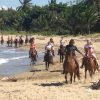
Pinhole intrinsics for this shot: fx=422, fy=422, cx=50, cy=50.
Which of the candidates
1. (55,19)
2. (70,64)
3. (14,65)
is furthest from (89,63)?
(55,19)

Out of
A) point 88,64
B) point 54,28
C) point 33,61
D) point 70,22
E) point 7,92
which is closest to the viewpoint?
point 7,92

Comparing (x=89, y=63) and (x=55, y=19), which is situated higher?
(x=55, y=19)

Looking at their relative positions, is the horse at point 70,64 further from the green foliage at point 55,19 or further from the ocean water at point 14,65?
the green foliage at point 55,19

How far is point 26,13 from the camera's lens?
10288cm

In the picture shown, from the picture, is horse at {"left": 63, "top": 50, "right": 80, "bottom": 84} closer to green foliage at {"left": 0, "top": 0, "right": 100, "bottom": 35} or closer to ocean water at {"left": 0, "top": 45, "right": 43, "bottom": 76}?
ocean water at {"left": 0, "top": 45, "right": 43, "bottom": 76}

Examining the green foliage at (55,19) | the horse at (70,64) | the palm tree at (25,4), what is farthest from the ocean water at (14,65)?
the palm tree at (25,4)

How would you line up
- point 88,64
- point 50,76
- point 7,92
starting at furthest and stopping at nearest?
1. point 50,76
2. point 88,64
3. point 7,92

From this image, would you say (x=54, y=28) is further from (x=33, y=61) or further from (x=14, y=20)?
(x=33, y=61)

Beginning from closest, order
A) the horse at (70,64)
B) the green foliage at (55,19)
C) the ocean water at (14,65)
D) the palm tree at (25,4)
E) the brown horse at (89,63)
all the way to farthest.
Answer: the horse at (70,64) → the brown horse at (89,63) → the ocean water at (14,65) → the green foliage at (55,19) → the palm tree at (25,4)

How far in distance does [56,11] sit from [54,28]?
14.4m

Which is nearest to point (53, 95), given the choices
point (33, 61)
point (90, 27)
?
point (33, 61)

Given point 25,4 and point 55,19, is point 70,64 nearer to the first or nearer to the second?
point 55,19

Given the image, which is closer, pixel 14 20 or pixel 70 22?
pixel 70 22

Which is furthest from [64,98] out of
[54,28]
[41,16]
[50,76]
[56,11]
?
[56,11]
